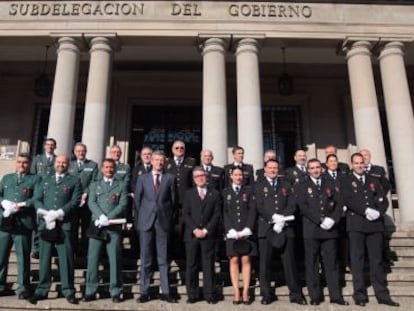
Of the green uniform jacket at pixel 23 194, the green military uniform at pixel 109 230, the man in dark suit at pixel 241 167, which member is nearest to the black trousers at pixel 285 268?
the man in dark suit at pixel 241 167

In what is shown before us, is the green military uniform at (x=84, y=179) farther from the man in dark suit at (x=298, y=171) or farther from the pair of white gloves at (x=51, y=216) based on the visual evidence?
the man in dark suit at (x=298, y=171)

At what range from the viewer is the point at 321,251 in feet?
21.1

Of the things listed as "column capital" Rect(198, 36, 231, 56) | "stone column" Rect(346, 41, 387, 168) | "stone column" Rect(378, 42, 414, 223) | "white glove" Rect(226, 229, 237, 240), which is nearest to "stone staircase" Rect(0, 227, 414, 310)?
"white glove" Rect(226, 229, 237, 240)

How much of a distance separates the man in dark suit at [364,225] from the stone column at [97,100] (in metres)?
6.16

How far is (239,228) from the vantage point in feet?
20.4

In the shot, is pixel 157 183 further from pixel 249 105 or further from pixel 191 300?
pixel 249 105

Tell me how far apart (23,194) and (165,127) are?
29.0 feet

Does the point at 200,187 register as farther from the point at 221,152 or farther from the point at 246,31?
the point at 246,31

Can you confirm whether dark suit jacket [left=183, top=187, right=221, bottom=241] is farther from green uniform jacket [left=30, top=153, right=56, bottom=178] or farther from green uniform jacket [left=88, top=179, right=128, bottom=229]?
green uniform jacket [left=30, top=153, right=56, bottom=178]

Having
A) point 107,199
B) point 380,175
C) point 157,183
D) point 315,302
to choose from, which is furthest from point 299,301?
point 107,199

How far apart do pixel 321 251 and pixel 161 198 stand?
8.29 feet

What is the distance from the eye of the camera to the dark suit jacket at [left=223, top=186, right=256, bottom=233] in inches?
246

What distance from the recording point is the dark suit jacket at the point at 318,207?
20.6 ft

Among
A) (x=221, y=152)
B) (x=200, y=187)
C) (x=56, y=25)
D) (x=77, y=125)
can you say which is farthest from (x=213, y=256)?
(x=77, y=125)
